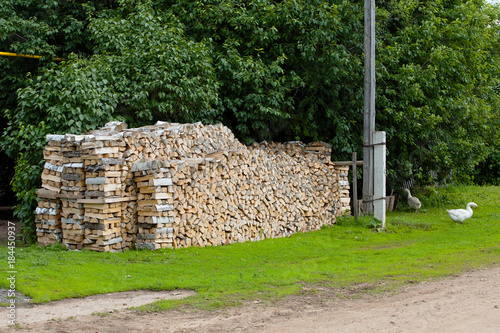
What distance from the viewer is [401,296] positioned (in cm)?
701

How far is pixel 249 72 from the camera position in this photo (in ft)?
44.7

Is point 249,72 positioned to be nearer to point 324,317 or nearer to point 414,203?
point 414,203

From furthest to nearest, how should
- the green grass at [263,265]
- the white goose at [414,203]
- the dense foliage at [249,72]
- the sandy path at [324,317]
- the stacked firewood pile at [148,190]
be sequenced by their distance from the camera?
the white goose at [414,203], the dense foliage at [249,72], the stacked firewood pile at [148,190], the green grass at [263,265], the sandy path at [324,317]

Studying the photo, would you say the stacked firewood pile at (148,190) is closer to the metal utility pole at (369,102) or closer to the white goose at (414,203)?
the metal utility pole at (369,102)

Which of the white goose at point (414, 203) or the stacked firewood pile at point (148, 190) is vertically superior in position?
the stacked firewood pile at point (148, 190)

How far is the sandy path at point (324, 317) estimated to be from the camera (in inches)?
222

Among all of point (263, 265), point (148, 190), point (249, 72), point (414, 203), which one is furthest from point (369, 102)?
point (148, 190)

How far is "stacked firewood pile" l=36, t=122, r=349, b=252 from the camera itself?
31.1 ft

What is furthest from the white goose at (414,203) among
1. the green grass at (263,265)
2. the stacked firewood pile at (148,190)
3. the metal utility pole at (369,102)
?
the stacked firewood pile at (148,190)

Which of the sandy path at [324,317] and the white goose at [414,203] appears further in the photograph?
the white goose at [414,203]

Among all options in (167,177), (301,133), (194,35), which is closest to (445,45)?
(301,133)

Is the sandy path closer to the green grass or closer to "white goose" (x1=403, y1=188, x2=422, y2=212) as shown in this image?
the green grass

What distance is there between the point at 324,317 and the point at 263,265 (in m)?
3.17

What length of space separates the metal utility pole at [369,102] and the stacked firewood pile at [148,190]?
3.88 metres
